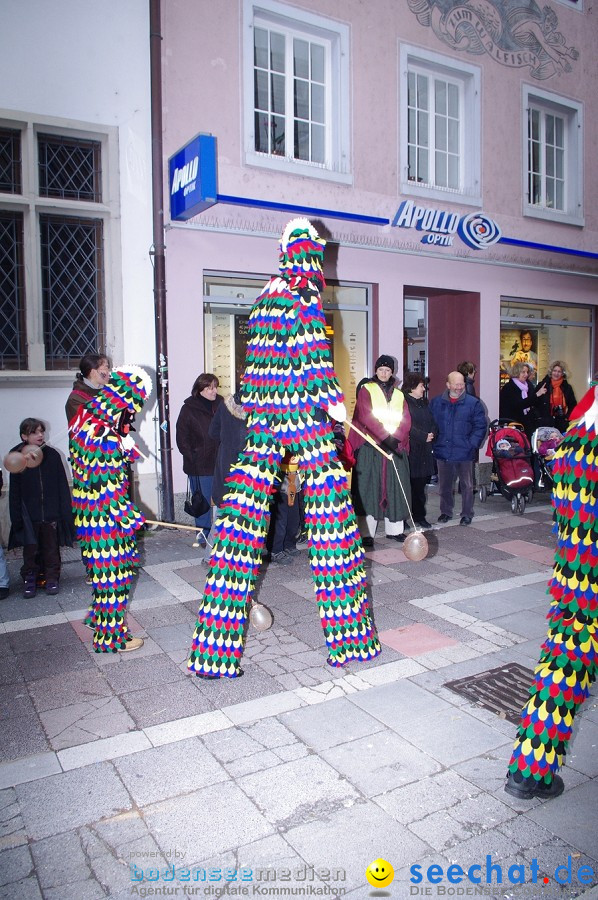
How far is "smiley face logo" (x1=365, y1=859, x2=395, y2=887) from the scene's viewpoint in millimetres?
2375

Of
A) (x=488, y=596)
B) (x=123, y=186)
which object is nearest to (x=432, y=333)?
(x=123, y=186)

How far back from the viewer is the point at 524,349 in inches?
474

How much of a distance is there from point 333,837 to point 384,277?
27.1ft

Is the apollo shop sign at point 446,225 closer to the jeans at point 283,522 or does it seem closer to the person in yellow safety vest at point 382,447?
the person in yellow safety vest at point 382,447

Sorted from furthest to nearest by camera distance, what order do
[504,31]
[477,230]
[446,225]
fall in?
[504,31] < [477,230] < [446,225]

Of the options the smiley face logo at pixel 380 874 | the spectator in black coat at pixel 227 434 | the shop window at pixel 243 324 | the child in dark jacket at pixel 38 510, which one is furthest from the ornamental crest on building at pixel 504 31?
the smiley face logo at pixel 380 874

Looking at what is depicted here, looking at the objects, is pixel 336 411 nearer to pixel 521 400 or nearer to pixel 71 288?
pixel 71 288

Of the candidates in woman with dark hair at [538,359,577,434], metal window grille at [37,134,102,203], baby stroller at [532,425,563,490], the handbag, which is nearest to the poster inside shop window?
woman with dark hair at [538,359,577,434]

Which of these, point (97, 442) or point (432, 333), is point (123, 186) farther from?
point (432, 333)

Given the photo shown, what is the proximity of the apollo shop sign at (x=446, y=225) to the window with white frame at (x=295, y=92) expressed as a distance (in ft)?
3.45

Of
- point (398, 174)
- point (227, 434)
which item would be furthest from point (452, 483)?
point (398, 174)

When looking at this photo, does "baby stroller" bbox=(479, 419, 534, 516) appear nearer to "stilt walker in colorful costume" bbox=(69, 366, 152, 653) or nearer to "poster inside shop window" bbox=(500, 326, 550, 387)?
"poster inside shop window" bbox=(500, 326, 550, 387)

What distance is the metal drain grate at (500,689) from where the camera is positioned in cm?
364

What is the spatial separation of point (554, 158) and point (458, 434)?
677cm
